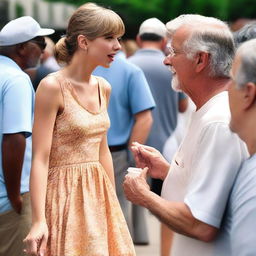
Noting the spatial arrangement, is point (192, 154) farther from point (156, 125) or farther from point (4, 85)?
point (156, 125)

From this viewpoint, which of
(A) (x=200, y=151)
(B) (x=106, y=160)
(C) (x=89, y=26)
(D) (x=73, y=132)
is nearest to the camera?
(A) (x=200, y=151)

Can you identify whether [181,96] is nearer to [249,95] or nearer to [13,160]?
[13,160]

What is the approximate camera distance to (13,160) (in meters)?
4.72

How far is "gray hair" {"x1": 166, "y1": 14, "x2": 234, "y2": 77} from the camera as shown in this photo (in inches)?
134

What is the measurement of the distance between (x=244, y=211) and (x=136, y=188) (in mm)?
671

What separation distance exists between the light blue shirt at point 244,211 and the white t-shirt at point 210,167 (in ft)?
0.19

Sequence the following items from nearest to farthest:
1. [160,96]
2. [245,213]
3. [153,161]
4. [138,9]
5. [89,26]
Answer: [245,213] < [153,161] < [89,26] < [160,96] < [138,9]

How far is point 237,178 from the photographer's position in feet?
9.89

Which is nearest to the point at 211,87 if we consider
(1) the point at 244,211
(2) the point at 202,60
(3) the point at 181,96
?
(2) the point at 202,60

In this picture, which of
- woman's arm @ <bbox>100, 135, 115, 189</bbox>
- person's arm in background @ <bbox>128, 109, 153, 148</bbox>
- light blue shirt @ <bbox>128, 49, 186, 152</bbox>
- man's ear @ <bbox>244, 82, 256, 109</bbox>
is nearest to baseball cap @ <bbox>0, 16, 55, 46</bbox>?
woman's arm @ <bbox>100, 135, 115, 189</bbox>

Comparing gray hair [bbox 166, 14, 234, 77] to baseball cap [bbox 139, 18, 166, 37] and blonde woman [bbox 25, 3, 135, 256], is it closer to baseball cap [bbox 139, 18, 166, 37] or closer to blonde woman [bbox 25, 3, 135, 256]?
blonde woman [bbox 25, 3, 135, 256]

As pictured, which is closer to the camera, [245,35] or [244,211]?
[244,211]

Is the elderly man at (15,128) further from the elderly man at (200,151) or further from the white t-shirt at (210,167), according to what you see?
the white t-shirt at (210,167)

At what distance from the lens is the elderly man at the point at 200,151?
309cm
